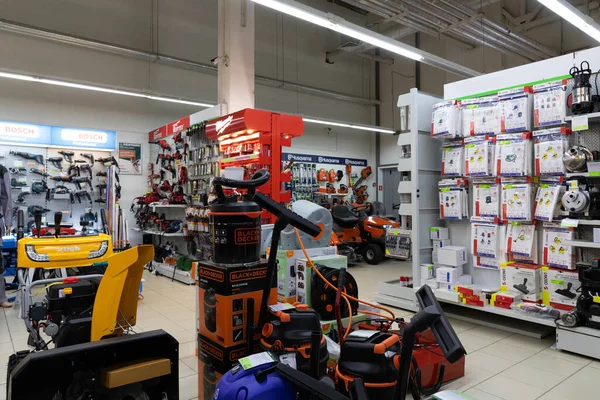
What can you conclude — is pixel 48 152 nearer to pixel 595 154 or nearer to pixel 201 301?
pixel 201 301

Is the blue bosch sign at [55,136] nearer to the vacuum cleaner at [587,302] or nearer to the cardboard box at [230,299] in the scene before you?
the cardboard box at [230,299]

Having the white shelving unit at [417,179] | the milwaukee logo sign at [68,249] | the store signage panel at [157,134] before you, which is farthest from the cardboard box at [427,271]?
the store signage panel at [157,134]

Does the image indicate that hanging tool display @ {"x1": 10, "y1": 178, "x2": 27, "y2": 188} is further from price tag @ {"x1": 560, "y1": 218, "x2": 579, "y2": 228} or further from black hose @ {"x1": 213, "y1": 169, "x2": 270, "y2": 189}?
price tag @ {"x1": 560, "y1": 218, "x2": 579, "y2": 228}

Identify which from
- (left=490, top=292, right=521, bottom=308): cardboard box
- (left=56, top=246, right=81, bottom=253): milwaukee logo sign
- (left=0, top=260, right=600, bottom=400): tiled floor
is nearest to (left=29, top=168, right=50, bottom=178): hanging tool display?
(left=0, top=260, right=600, bottom=400): tiled floor

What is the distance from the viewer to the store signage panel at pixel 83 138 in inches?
339

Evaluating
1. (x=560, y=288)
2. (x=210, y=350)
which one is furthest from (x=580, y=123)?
(x=210, y=350)

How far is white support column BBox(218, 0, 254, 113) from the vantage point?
7.29 metres

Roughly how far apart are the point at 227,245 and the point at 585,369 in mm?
3112

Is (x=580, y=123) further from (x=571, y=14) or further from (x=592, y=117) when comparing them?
(x=571, y=14)

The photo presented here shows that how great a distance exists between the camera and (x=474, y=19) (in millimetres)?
8461

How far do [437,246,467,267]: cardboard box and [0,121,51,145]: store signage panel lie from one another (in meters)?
8.04

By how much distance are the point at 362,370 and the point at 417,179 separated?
3.48 meters

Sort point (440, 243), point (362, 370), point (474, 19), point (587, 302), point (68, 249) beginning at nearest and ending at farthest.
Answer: point (362, 370), point (68, 249), point (587, 302), point (440, 243), point (474, 19)

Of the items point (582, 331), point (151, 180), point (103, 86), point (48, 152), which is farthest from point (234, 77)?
point (582, 331)
